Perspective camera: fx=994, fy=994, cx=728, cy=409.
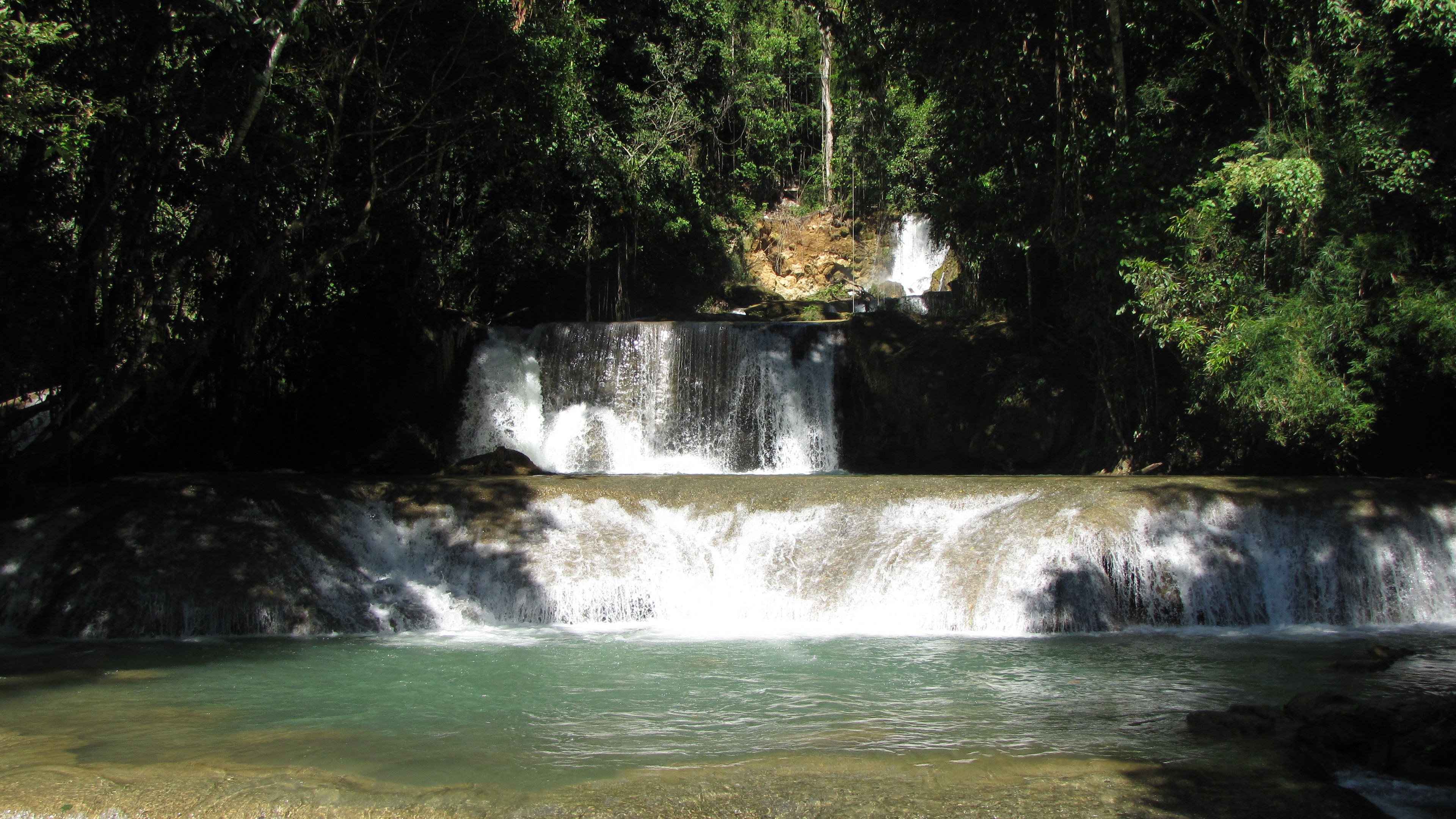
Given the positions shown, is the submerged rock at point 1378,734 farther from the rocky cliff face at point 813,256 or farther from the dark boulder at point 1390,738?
the rocky cliff face at point 813,256

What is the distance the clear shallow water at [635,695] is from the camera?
550 centimetres

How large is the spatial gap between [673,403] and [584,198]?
5577mm

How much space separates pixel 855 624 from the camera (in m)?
9.62

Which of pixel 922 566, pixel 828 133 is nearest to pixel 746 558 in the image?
pixel 922 566

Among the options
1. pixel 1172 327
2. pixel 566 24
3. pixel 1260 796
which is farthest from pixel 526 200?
pixel 1260 796

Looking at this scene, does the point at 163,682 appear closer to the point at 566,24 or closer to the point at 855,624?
the point at 855,624

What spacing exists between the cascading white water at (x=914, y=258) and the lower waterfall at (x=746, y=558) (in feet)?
70.1

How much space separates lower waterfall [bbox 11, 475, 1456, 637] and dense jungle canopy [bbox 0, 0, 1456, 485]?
1.73 m

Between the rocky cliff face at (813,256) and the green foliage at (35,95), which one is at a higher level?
the rocky cliff face at (813,256)

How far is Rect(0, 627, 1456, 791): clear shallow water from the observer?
216 inches

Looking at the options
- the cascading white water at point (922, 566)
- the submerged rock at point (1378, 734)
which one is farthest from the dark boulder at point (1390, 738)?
the cascading white water at point (922, 566)

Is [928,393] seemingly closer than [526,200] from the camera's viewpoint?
Yes

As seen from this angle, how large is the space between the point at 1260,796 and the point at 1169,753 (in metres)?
0.81

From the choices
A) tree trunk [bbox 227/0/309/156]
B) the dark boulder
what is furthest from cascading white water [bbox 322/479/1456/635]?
tree trunk [bbox 227/0/309/156]
